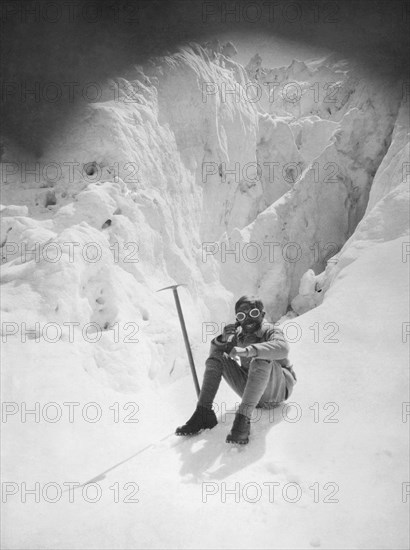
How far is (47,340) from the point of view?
197 inches

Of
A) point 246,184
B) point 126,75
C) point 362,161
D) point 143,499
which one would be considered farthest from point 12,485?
point 362,161

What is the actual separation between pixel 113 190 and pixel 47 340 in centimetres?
399

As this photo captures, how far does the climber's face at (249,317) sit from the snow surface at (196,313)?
24.5 inches

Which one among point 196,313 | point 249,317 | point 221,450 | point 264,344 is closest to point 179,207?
point 196,313

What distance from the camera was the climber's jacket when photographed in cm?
249

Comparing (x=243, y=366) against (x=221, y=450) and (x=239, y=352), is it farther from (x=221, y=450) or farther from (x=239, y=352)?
(x=221, y=450)

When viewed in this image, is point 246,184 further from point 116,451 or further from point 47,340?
point 116,451

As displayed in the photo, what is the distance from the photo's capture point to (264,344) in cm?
251

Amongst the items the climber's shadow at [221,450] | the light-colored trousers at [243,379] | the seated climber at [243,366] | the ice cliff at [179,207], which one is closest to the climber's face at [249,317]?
the seated climber at [243,366]

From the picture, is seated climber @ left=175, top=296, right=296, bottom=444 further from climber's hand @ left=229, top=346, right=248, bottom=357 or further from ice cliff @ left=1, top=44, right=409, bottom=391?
ice cliff @ left=1, top=44, right=409, bottom=391

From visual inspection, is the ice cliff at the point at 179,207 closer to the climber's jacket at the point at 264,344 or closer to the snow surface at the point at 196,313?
the snow surface at the point at 196,313

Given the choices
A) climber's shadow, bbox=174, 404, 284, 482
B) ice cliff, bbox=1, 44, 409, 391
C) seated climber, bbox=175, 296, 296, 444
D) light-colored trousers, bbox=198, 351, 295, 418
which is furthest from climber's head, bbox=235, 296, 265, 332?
ice cliff, bbox=1, 44, 409, 391

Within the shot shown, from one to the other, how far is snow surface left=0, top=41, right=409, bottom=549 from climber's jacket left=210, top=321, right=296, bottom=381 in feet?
1.50

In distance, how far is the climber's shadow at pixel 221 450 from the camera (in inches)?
87.9
